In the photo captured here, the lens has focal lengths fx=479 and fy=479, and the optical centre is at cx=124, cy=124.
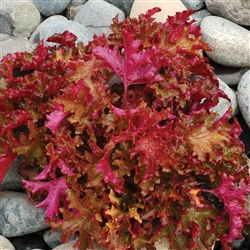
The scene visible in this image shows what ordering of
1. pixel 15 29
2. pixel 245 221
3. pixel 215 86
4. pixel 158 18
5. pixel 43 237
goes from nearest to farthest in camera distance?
1. pixel 245 221
2. pixel 215 86
3. pixel 43 237
4. pixel 158 18
5. pixel 15 29

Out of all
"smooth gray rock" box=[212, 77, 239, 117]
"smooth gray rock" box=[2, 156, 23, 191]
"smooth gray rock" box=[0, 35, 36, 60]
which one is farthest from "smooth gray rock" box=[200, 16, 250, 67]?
"smooth gray rock" box=[2, 156, 23, 191]

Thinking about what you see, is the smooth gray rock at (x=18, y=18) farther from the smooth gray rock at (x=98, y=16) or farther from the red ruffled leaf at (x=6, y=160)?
the red ruffled leaf at (x=6, y=160)

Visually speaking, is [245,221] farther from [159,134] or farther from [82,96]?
[82,96]

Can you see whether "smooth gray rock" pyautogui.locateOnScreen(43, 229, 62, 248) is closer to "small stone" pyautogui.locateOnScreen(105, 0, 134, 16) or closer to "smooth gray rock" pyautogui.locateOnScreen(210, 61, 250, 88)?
"smooth gray rock" pyautogui.locateOnScreen(210, 61, 250, 88)

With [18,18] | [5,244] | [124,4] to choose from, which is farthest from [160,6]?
[5,244]

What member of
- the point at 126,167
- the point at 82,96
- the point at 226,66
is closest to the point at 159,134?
the point at 126,167

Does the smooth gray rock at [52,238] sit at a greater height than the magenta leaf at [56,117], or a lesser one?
lesser

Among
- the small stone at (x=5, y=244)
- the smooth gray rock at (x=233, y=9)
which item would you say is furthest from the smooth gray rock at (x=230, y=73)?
the small stone at (x=5, y=244)
